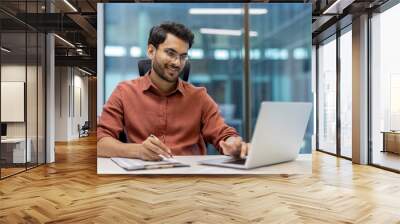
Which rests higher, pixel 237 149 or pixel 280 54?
pixel 280 54

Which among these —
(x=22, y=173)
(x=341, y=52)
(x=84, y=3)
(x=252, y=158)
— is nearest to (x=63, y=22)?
(x=84, y=3)

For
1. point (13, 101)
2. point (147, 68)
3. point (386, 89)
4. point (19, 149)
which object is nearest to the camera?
point (147, 68)

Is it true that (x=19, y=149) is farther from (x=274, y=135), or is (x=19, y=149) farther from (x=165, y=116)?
(x=274, y=135)

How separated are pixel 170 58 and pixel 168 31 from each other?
0.24 m

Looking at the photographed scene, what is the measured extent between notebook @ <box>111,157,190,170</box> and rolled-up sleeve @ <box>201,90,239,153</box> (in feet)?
0.85

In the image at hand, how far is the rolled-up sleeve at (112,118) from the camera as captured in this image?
2.84m

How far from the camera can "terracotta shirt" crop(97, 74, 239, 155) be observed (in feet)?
9.07

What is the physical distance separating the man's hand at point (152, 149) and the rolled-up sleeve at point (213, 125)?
332 millimetres

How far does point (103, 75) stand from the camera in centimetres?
312

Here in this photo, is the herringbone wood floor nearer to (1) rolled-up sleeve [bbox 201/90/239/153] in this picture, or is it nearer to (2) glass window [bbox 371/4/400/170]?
(1) rolled-up sleeve [bbox 201/90/239/153]

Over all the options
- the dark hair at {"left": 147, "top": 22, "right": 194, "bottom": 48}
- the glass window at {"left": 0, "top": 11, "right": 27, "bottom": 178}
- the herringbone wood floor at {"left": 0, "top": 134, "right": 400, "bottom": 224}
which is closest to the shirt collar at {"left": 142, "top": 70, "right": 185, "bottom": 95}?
the dark hair at {"left": 147, "top": 22, "right": 194, "bottom": 48}

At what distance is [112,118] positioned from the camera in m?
2.90

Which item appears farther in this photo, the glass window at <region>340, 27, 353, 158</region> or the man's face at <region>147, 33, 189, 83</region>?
the glass window at <region>340, 27, 353, 158</region>

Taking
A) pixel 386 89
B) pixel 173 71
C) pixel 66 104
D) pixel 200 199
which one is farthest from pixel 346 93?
pixel 66 104
